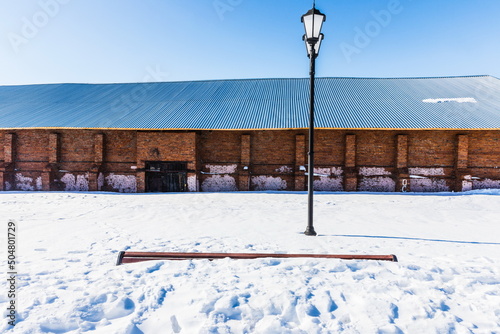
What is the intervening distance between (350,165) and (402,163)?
264 cm

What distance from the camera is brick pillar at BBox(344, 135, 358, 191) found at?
13.1m

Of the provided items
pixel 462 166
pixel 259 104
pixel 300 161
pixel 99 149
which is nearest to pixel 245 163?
pixel 300 161

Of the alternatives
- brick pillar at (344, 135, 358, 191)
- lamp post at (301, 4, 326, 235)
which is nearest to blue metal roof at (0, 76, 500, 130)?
brick pillar at (344, 135, 358, 191)

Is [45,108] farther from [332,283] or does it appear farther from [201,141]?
[332,283]

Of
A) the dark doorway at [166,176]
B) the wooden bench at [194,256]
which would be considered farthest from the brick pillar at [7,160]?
the wooden bench at [194,256]

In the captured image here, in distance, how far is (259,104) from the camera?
15266 mm

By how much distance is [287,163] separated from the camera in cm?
1362

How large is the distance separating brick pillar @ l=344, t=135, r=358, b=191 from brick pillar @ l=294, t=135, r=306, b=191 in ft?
7.22

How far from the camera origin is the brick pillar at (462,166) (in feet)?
41.4

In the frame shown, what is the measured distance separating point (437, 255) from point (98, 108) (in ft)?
57.2

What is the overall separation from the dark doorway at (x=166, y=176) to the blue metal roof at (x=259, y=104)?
2.13 meters

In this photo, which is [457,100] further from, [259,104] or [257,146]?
[257,146]

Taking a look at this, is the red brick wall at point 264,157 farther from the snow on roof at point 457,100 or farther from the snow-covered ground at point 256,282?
the snow-covered ground at point 256,282

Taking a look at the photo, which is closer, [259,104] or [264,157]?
[264,157]
